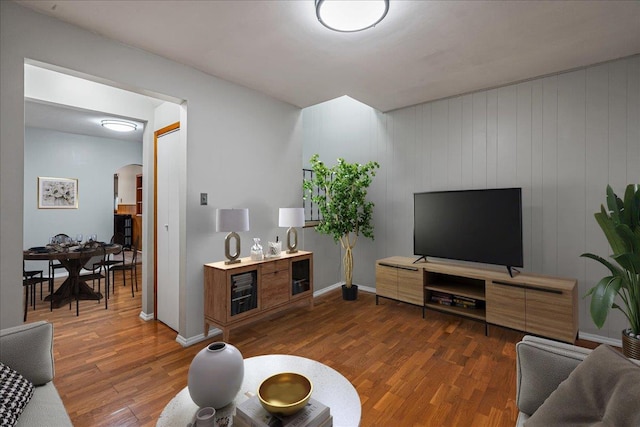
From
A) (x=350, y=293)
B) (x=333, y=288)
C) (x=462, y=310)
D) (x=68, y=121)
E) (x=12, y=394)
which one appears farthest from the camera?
(x=68, y=121)

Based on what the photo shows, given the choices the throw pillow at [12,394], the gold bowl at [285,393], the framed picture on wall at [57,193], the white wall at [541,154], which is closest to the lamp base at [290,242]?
the white wall at [541,154]

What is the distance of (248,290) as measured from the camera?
10.1 feet

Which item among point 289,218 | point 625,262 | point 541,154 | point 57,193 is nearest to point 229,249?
point 289,218

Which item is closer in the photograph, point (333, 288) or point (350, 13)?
point (350, 13)

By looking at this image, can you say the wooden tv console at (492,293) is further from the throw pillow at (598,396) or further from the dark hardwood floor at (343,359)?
the throw pillow at (598,396)

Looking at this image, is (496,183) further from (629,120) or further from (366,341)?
(366,341)

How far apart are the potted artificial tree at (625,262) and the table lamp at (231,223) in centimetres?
293

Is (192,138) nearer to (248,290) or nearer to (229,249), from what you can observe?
(229,249)

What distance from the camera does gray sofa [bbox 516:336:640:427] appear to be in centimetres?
119

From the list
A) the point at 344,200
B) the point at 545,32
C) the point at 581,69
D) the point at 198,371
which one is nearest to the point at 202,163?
the point at 344,200

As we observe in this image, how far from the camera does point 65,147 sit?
5699 millimetres

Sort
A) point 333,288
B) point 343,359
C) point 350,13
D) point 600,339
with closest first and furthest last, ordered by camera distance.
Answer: point 350,13
point 343,359
point 600,339
point 333,288

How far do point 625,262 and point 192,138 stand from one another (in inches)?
147

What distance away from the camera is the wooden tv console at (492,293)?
8.84ft
